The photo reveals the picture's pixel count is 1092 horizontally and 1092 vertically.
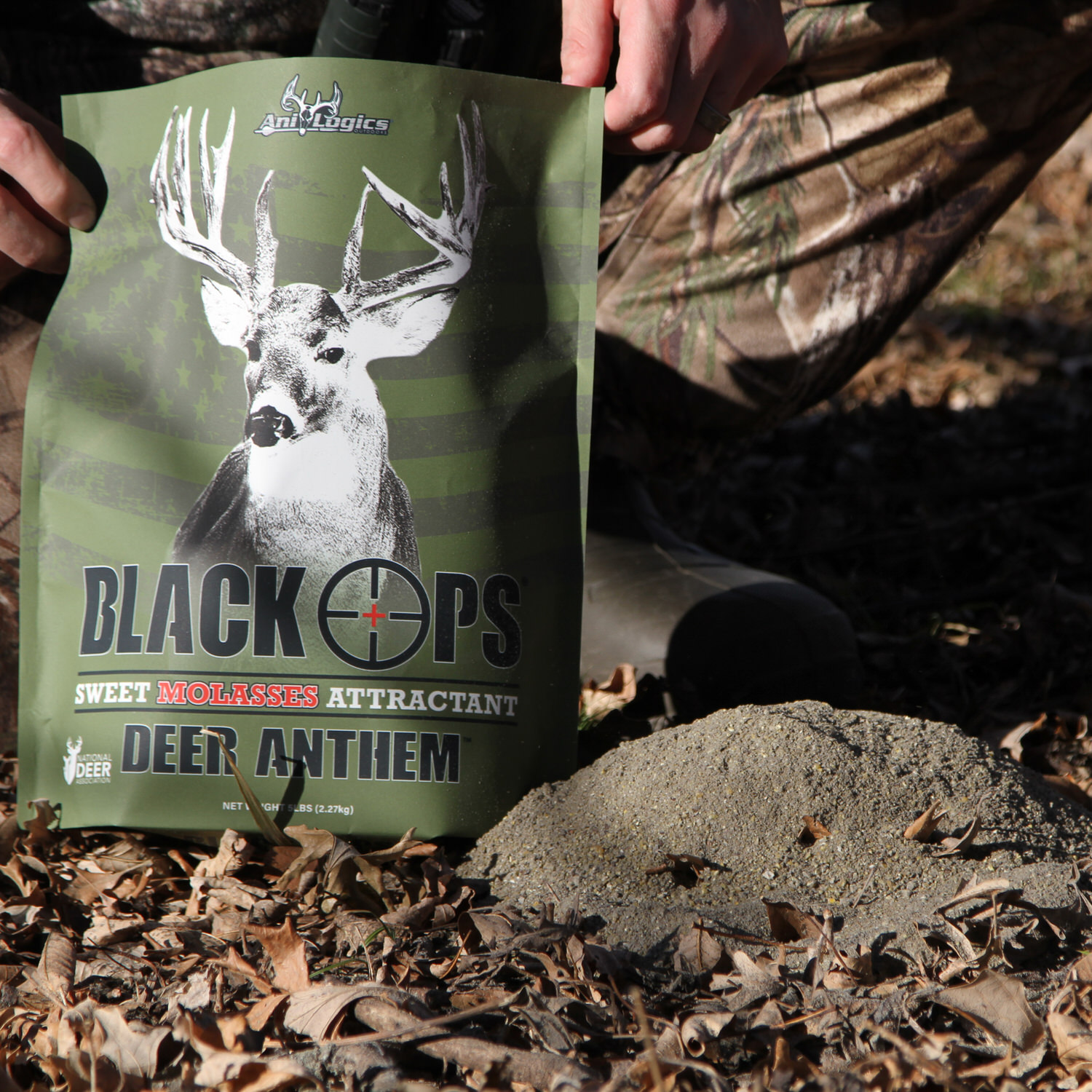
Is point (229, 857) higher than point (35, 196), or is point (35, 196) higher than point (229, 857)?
point (35, 196)

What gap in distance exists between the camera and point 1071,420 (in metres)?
3.33

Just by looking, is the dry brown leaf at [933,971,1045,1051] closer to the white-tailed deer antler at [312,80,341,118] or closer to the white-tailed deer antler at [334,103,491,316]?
the white-tailed deer antler at [334,103,491,316]

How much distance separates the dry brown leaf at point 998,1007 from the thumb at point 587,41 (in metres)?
1.19

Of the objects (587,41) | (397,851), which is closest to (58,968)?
(397,851)

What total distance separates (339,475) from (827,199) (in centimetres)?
126

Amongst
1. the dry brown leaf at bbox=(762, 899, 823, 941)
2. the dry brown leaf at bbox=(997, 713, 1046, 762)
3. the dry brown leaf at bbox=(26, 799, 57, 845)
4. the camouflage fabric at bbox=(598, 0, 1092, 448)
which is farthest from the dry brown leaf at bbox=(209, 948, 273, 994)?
the camouflage fabric at bbox=(598, 0, 1092, 448)

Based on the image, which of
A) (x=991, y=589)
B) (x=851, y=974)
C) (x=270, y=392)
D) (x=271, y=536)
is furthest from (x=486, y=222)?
(x=991, y=589)

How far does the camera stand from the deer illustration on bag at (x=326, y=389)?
1.32m

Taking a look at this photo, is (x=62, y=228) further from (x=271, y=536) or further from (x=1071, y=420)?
(x=1071, y=420)

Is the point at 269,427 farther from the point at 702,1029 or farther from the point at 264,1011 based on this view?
the point at 702,1029

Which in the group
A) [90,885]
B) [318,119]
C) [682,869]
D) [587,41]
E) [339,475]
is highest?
[587,41]

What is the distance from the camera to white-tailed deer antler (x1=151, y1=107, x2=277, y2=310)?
1.33 m

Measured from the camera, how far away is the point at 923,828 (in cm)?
118

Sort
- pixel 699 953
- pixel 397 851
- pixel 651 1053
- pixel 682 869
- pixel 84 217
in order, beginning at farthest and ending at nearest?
1. pixel 84 217
2. pixel 397 851
3. pixel 682 869
4. pixel 699 953
5. pixel 651 1053
